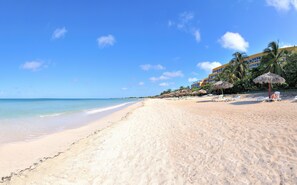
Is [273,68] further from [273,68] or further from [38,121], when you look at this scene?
[38,121]

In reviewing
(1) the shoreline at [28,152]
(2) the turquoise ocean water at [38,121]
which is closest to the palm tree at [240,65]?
(2) the turquoise ocean water at [38,121]

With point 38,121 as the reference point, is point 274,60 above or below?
above

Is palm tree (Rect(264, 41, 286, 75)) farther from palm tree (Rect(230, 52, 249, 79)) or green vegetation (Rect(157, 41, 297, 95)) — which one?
palm tree (Rect(230, 52, 249, 79))

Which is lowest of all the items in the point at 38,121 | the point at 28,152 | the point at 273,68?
the point at 28,152

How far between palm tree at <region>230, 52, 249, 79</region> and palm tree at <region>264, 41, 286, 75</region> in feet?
28.9

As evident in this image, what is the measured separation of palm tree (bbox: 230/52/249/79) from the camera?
35.1m

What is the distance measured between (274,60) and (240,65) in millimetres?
10711

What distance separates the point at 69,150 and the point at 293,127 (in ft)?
22.0

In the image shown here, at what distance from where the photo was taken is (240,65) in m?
35.2

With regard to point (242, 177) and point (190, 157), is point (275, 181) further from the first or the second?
point (190, 157)

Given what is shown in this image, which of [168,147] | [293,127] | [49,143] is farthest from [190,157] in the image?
[49,143]

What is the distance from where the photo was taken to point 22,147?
551 cm

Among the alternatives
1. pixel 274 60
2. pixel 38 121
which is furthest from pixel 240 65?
pixel 38 121

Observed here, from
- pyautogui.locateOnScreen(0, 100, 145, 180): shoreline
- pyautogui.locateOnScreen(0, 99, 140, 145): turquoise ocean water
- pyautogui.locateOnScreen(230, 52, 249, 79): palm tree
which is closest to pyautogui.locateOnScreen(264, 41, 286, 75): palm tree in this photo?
pyautogui.locateOnScreen(230, 52, 249, 79): palm tree
